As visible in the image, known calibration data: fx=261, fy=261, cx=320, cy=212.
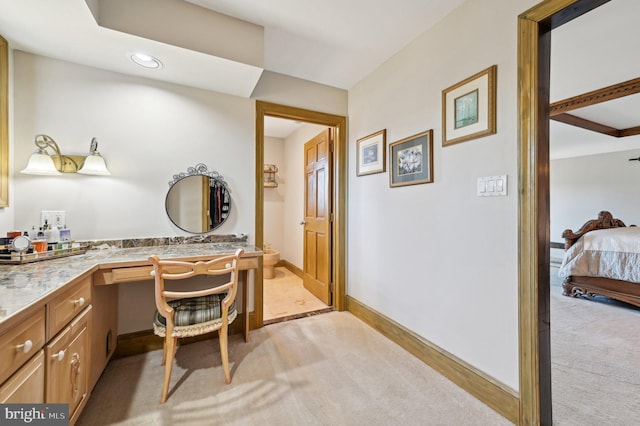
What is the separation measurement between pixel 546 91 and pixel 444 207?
82 cm

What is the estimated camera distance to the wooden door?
307cm

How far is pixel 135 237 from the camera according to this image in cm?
206

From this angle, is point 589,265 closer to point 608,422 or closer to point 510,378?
point 608,422

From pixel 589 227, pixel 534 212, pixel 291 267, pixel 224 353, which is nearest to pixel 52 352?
pixel 224 353

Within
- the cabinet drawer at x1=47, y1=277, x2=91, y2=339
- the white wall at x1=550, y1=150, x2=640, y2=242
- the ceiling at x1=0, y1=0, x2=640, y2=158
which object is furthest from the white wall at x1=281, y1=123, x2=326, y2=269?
the white wall at x1=550, y1=150, x2=640, y2=242

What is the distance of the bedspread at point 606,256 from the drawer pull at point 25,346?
4.84 metres

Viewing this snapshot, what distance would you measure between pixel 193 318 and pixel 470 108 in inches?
86.3

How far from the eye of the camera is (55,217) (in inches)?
72.0

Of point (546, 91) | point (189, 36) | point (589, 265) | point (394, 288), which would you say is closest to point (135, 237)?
point (189, 36)

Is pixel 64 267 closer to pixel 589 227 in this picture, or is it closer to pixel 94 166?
pixel 94 166

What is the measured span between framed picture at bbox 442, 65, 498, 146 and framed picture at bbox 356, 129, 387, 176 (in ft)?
2.11

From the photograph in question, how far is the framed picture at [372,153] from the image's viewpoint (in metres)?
2.40

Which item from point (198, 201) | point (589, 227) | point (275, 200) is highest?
point (275, 200)

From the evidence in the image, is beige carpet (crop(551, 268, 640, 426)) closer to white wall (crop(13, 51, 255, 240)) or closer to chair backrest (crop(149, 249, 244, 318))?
chair backrest (crop(149, 249, 244, 318))
